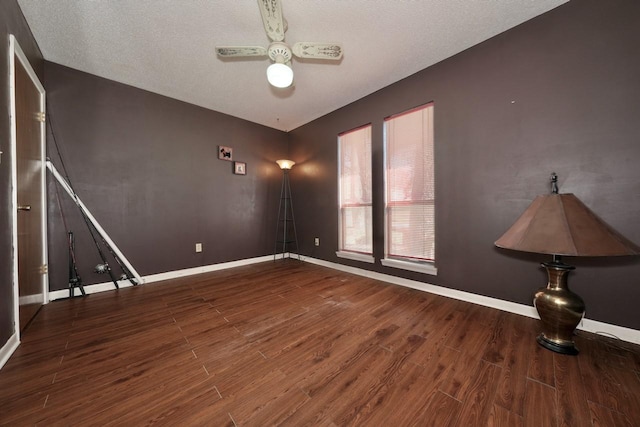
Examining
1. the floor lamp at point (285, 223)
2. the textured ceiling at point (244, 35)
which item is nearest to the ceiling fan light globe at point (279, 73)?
the textured ceiling at point (244, 35)

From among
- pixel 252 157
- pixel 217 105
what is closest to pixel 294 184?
pixel 252 157

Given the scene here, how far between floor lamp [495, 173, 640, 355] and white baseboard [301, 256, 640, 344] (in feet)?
1.43

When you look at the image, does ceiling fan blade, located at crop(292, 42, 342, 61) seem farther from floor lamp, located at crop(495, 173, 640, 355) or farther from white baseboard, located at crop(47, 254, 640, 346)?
white baseboard, located at crop(47, 254, 640, 346)

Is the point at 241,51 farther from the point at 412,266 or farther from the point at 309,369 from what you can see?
the point at 412,266

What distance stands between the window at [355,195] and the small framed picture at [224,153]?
72.1 inches

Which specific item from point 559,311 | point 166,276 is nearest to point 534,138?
point 559,311

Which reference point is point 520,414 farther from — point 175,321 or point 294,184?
point 294,184

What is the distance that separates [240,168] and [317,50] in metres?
2.50

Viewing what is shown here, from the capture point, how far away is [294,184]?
4.36 meters

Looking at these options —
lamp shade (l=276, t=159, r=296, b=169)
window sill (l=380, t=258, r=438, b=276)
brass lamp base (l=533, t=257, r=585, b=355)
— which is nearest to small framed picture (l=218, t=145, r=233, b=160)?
lamp shade (l=276, t=159, r=296, b=169)

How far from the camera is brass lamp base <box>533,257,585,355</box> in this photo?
1.41m

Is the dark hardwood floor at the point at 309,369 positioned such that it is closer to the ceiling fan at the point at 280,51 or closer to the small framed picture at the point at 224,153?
the ceiling fan at the point at 280,51

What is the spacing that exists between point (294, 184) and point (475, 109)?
3.01 metres

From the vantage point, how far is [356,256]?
326 centimetres
